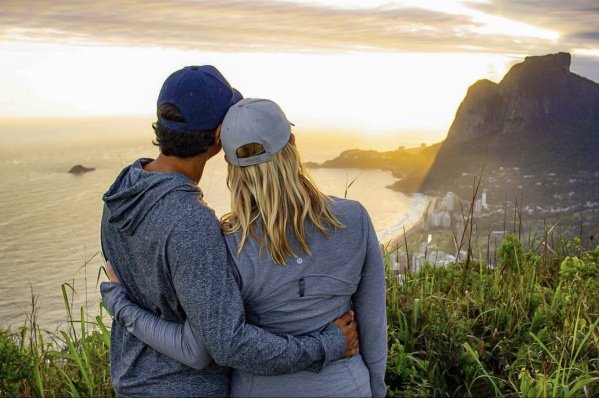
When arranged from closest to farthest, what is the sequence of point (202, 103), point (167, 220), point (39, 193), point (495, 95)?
point (167, 220), point (202, 103), point (39, 193), point (495, 95)

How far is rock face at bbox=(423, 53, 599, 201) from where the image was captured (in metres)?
61.5

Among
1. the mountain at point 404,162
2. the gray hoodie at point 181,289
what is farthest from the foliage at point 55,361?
the mountain at point 404,162

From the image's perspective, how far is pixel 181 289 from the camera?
98.1 inches

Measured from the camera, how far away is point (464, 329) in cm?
411

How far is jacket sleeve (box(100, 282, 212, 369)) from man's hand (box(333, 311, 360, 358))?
49 cm

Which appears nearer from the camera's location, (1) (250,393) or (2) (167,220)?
(2) (167,220)

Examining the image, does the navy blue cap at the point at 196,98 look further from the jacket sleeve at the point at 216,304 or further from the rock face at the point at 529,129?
the rock face at the point at 529,129

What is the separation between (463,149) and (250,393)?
7342cm

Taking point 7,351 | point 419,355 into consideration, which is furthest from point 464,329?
point 7,351

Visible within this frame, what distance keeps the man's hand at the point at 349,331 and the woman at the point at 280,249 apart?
31 mm

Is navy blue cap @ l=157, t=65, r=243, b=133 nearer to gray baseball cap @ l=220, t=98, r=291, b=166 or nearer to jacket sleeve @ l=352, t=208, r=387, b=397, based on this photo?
gray baseball cap @ l=220, t=98, r=291, b=166

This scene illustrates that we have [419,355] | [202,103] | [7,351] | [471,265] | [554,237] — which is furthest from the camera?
[554,237]

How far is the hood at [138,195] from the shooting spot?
2576 millimetres

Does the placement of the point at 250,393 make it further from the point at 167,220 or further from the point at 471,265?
the point at 471,265
